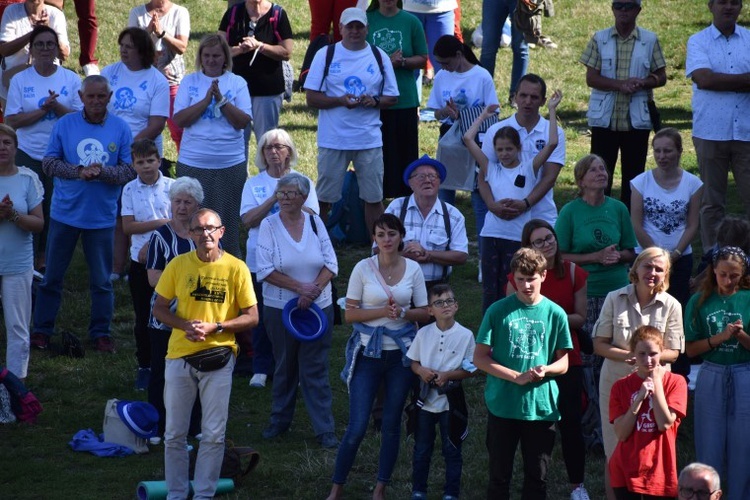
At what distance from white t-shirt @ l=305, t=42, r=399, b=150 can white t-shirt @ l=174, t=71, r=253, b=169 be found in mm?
814

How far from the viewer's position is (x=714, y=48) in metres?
10.2

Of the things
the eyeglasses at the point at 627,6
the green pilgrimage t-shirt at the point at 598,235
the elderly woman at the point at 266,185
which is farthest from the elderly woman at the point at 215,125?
the eyeglasses at the point at 627,6

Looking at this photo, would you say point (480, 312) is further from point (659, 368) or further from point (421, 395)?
point (659, 368)

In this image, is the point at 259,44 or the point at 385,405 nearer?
the point at 385,405

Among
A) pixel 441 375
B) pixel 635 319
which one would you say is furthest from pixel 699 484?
pixel 441 375

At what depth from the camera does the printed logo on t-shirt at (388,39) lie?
1138 centimetres

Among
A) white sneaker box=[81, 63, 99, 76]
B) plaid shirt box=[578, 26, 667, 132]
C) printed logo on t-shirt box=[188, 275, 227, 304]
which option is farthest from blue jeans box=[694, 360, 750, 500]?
white sneaker box=[81, 63, 99, 76]

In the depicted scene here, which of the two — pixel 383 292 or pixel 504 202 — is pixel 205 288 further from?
pixel 504 202

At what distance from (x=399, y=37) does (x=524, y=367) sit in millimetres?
5495

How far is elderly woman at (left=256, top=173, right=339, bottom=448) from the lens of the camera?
320 inches

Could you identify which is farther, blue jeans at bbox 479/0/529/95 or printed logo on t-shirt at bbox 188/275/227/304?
blue jeans at bbox 479/0/529/95

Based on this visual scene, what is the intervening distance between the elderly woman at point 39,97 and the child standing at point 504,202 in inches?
155

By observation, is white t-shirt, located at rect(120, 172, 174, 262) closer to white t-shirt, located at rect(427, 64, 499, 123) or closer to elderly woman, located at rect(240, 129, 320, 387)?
elderly woman, located at rect(240, 129, 320, 387)

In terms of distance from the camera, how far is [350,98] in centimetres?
1052
